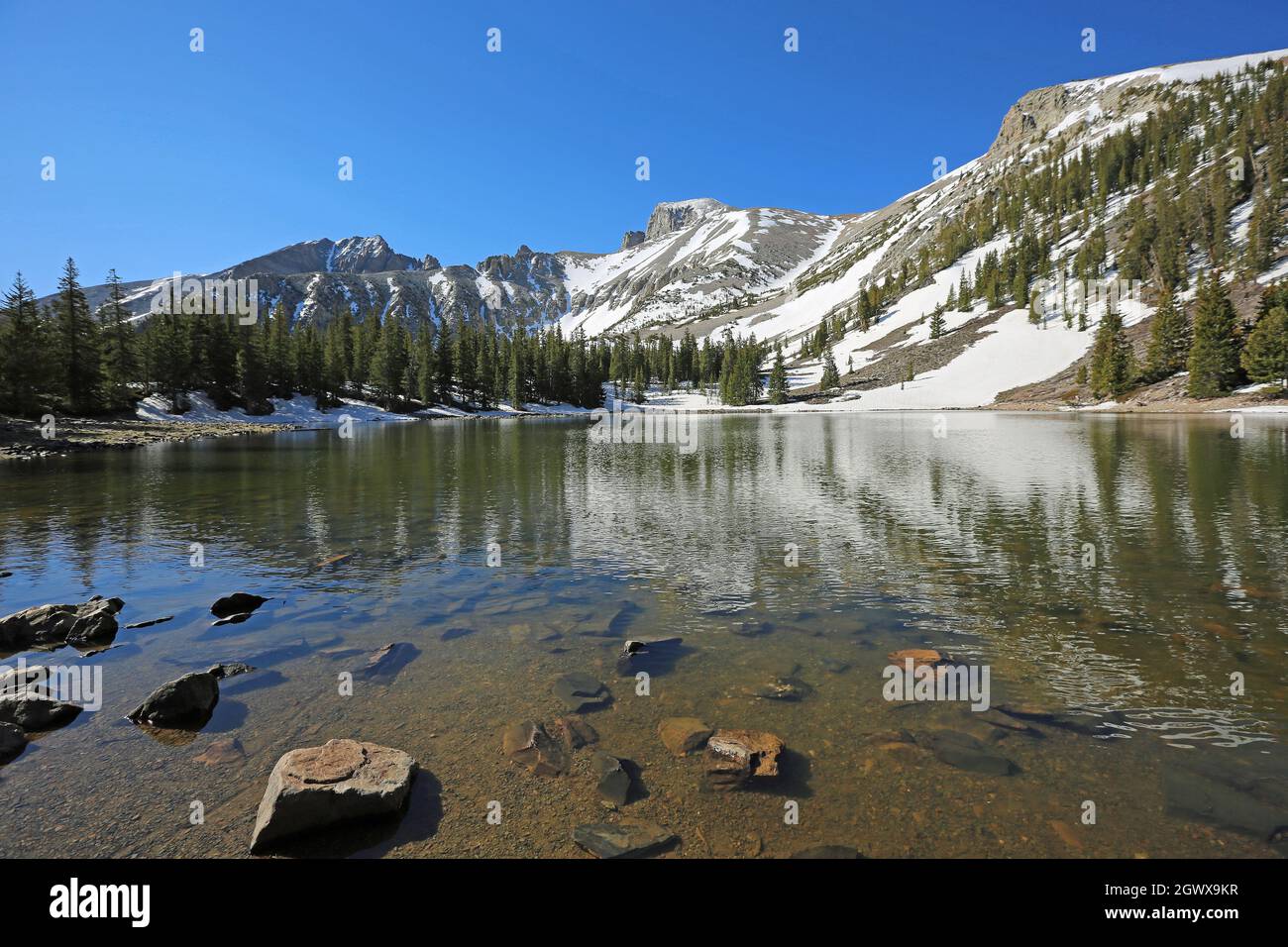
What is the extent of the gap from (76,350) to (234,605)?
8487 centimetres

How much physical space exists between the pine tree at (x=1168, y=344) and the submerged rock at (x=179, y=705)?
129 m

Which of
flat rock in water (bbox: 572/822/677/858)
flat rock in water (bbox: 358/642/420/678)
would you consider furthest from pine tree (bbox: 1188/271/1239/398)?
flat rock in water (bbox: 358/642/420/678)

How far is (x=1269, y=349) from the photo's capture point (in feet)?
258

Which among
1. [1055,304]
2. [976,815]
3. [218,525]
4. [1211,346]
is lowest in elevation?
[976,815]

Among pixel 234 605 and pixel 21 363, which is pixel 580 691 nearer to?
pixel 234 605

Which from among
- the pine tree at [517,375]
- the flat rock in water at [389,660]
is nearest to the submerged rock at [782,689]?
the flat rock in water at [389,660]

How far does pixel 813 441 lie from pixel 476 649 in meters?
52.4

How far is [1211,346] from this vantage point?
275 feet

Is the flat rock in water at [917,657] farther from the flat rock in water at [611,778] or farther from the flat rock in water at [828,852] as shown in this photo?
the flat rock in water at [611,778]

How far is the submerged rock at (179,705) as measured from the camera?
342 inches

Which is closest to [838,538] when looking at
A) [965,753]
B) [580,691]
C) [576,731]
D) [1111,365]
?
[965,753]
